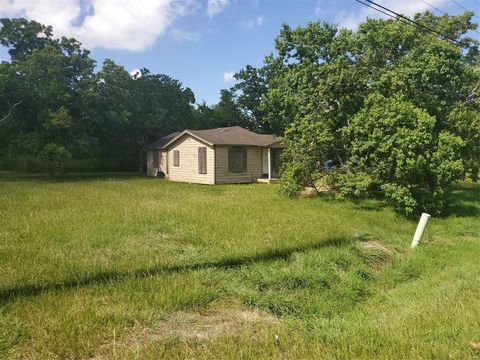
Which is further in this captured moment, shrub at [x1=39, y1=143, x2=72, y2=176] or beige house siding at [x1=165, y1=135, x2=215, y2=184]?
shrub at [x1=39, y1=143, x2=72, y2=176]

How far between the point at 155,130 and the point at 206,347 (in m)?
34.6

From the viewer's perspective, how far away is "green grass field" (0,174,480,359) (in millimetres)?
4074

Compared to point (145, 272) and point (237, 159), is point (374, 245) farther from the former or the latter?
point (237, 159)

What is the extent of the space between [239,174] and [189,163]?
3656 mm

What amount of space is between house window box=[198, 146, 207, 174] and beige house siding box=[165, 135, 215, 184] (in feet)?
0.79

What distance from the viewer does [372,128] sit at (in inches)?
559

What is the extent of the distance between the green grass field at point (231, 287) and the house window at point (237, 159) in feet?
44.2

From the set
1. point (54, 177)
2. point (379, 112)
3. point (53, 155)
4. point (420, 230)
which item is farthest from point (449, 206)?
point (54, 177)

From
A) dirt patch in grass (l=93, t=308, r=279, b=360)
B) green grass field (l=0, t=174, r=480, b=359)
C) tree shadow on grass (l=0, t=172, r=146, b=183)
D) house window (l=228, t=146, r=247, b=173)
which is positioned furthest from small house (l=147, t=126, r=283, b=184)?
dirt patch in grass (l=93, t=308, r=279, b=360)

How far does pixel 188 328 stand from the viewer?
179 inches

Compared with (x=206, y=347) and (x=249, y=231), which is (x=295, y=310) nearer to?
(x=206, y=347)

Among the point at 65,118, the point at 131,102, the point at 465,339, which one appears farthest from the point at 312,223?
the point at 131,102

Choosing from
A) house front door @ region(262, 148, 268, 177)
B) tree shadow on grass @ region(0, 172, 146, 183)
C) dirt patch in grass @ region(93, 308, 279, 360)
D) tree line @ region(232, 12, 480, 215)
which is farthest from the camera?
house front door @ region(262, 148, 268, 177)

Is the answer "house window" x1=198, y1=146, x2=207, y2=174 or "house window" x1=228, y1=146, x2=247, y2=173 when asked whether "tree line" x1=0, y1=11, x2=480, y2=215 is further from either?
"house window" x1=198, y1=146, x2=207, y2=174
